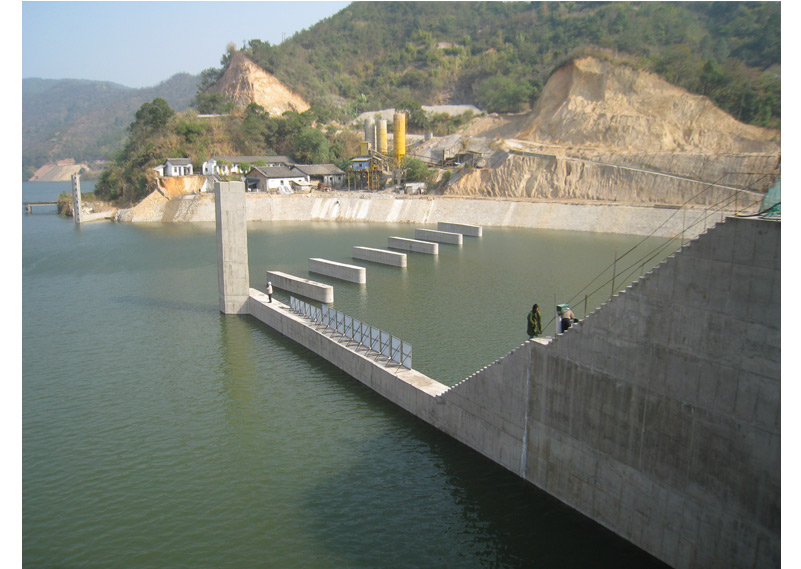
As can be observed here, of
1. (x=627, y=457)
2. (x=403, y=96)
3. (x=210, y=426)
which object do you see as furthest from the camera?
(x=403, y=96)

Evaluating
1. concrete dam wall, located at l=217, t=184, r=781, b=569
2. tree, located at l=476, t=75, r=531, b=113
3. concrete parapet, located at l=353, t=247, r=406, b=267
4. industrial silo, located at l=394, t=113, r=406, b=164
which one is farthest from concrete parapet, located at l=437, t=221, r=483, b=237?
tree, located at l=476, t=75, r=531, b=113

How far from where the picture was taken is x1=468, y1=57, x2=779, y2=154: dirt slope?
2313 inches

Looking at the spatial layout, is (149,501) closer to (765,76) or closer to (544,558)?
(544,558)

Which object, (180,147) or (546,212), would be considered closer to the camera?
(546,212)

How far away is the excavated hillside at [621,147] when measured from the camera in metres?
52.4

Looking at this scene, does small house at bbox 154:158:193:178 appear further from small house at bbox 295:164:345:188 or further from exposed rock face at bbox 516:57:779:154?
exposed rock face at bbox 516:57:779:154

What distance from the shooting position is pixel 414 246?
41.9 meters

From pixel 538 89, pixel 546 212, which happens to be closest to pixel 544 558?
pixel 546 212

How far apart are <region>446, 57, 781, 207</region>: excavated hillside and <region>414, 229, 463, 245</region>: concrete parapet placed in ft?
57.6

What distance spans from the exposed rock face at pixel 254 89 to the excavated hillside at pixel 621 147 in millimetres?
45372

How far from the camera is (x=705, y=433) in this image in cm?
1022

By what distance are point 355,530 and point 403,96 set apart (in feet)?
340

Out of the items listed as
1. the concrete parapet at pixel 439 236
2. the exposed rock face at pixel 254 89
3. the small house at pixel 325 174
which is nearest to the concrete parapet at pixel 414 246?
the concrete parapet at pixel 439 236

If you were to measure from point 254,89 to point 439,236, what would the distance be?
213ft
